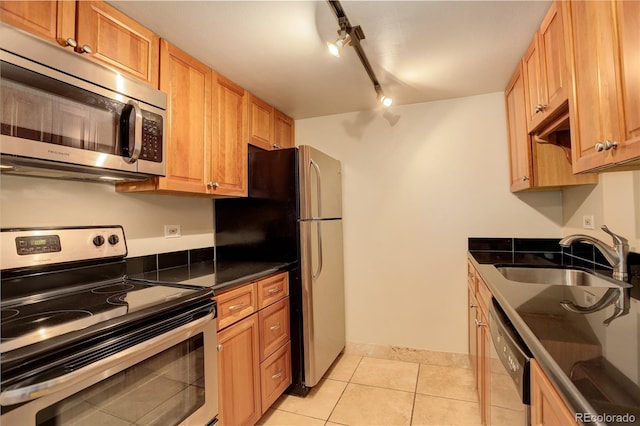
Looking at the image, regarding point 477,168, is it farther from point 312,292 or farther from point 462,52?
point 312,292

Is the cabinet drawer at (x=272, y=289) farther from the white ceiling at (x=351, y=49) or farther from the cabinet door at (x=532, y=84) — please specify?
the cabinet door at (x=532, y=84)

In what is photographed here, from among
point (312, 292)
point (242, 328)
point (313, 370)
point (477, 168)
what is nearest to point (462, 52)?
point (477, 168)

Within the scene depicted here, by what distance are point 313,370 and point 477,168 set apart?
2.01m

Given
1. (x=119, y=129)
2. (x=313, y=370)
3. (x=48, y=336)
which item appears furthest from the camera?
(x=313, y=370)

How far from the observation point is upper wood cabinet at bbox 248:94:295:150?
7.71 feet

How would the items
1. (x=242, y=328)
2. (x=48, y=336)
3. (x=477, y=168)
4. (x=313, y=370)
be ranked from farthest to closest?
(x=477, y=168) < (x=313, y=370) < (x=242, y=328) < (x=48, y=336)

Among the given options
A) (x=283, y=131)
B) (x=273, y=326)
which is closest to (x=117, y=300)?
(x=273, y=326)

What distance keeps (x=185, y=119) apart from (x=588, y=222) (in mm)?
2530

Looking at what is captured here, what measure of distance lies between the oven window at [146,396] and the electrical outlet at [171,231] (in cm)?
93

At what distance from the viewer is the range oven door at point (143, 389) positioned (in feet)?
2.72

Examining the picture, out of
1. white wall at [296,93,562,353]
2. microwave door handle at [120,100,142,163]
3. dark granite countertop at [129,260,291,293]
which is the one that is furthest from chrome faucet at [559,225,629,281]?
microwave door handle at [120,100,142,163]

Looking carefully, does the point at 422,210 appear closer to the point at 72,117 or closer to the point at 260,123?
the point at 260,123

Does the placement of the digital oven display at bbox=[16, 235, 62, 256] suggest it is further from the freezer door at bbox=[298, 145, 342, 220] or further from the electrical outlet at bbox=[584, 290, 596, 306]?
the electrical outlet at bbox=[584, 290, 596, 306]

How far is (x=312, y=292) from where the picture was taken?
6.93 ft
